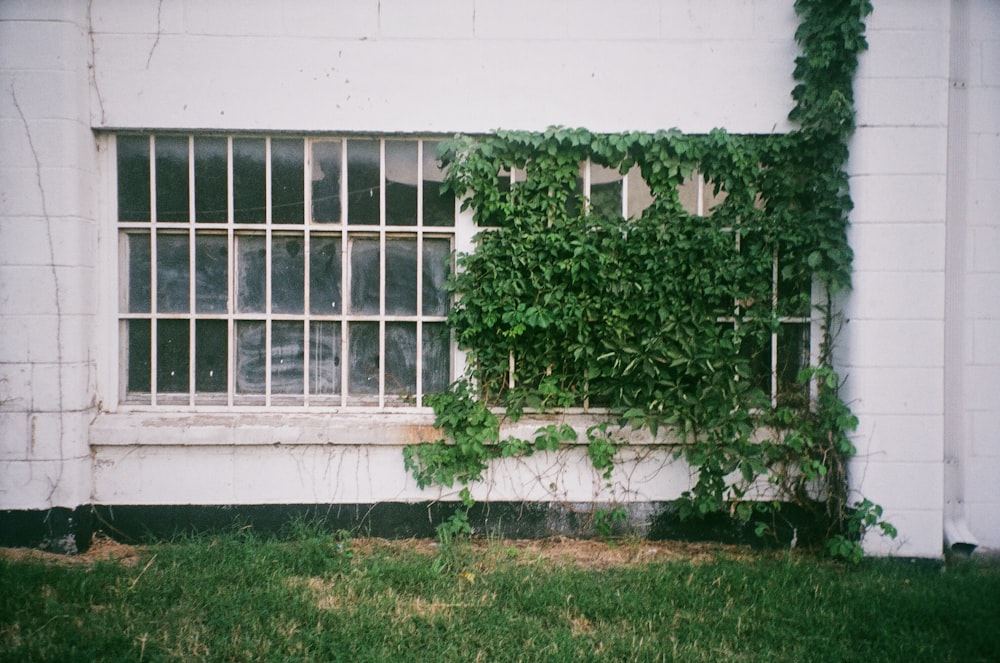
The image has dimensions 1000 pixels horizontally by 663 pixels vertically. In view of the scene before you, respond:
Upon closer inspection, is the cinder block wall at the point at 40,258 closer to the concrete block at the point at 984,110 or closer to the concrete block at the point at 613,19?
the concrete block at the point at 613,19

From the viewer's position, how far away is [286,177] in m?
4.51

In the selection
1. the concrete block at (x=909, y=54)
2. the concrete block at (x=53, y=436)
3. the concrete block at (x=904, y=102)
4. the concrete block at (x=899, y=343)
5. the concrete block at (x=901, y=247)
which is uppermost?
the concrete block at (x=909, y=54)

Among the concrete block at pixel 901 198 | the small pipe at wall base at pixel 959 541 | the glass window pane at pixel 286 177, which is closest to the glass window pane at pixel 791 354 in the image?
the concrete block at pixel 901 198

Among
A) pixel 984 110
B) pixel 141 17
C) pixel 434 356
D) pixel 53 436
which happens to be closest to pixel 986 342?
pixel 984 110

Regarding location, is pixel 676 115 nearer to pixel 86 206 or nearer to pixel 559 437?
pixel 559 437

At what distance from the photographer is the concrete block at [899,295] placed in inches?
165

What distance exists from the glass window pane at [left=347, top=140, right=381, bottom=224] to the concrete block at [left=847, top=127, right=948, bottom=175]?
3.15 m

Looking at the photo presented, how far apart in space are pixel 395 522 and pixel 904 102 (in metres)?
4.23

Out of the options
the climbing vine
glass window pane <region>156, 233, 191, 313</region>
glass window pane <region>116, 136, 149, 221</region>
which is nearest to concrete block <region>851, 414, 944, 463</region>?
the climbing vine

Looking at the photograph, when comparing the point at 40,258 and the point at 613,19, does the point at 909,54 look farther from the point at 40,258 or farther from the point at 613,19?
the point at 40,258

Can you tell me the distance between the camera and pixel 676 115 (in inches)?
175

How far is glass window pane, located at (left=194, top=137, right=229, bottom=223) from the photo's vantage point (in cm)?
449

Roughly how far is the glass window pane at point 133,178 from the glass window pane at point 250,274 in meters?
0.67

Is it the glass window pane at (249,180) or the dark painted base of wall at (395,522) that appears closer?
the dark painted base of wall at (395,522)
